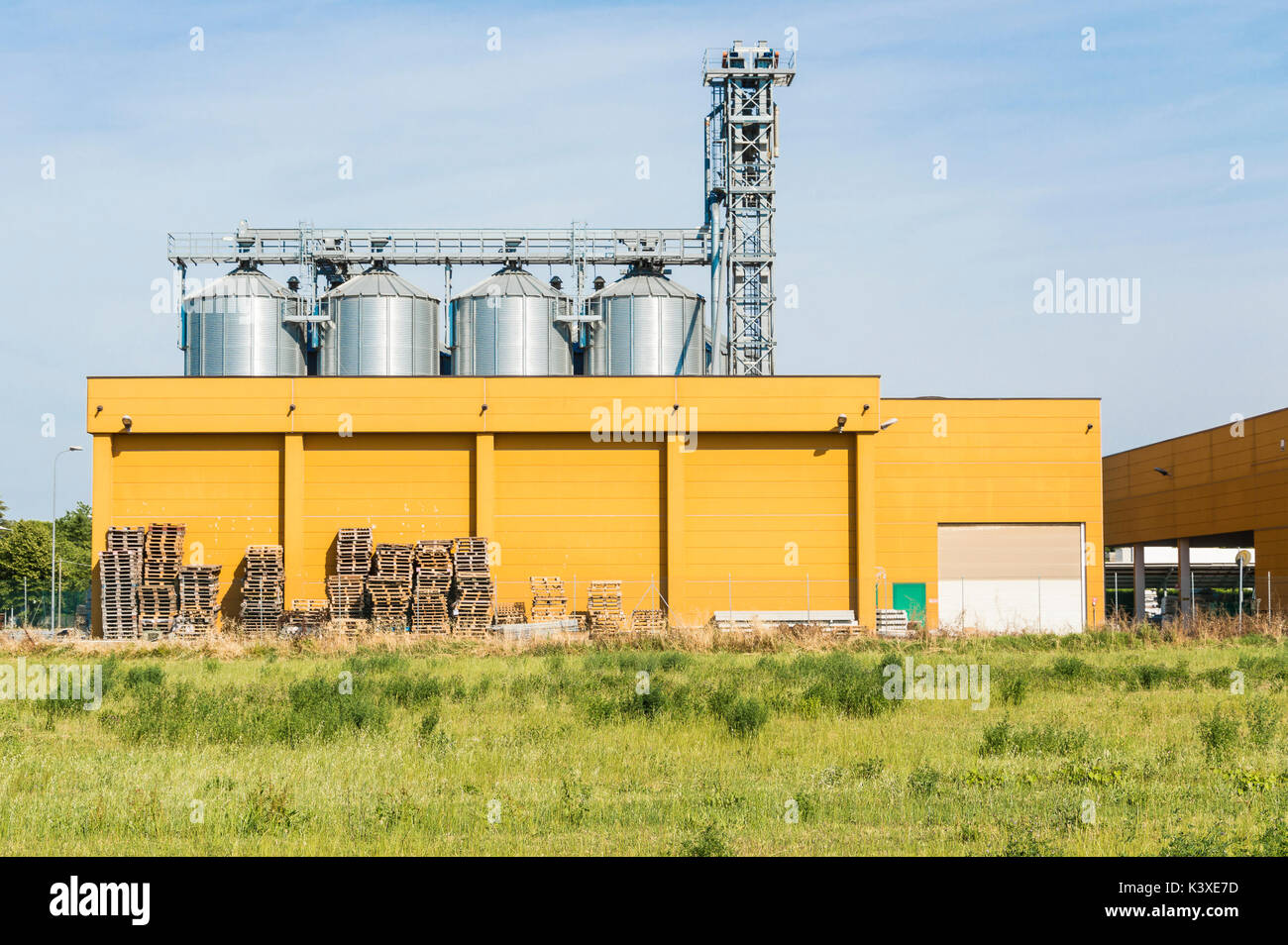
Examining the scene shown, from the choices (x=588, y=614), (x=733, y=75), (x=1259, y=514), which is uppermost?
(x=733, y=75)

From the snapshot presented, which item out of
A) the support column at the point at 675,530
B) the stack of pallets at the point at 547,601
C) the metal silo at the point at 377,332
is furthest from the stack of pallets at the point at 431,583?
the metal silo at the point at 377,332

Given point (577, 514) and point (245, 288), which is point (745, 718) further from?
point (245, 288)

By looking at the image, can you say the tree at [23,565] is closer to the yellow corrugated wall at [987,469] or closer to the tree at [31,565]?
the tree at [31,565]

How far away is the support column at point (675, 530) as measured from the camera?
3631 cm

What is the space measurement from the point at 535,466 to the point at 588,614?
4.68m

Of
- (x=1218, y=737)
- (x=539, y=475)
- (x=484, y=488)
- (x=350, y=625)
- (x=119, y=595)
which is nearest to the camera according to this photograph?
(x=1218, y=737)

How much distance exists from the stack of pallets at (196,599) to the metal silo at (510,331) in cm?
1402

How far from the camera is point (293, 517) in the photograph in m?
36.1

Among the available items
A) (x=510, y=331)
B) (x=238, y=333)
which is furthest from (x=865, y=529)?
(x=238, y=333)

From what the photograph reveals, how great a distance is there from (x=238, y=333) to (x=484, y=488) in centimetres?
1468

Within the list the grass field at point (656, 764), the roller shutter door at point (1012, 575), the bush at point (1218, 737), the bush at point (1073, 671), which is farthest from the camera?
A: the roller shutter door at point (1012, 575)
